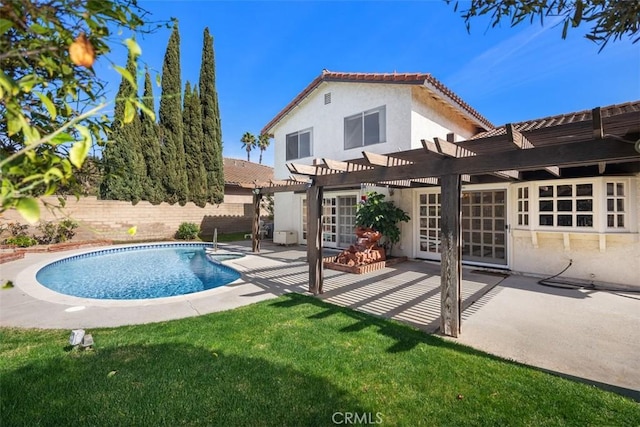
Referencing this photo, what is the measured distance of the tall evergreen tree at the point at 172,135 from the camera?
21.3m

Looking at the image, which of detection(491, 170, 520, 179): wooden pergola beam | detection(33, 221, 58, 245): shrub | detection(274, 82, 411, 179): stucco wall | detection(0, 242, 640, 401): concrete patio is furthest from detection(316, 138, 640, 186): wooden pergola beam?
detection(33, 221, 58, 245): shrub

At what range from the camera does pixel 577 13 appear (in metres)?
1.98

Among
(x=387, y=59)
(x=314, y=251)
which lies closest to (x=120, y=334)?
(x=314, y=251)

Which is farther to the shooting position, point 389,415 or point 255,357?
point 255,357

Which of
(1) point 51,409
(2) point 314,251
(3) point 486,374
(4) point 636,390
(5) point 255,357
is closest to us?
(1) point 51,409

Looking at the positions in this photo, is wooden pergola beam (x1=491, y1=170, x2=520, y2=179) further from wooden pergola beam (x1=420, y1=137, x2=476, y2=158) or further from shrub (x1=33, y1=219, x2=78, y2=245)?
shrub (x1=33, y1=219, x2=78, y2=245)

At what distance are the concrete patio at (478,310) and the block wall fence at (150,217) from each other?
8584 millimetres

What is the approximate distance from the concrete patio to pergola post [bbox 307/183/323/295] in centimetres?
47

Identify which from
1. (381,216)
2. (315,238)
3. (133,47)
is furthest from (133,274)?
(133,47)

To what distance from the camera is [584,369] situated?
415cm

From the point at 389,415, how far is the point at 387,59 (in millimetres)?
13670

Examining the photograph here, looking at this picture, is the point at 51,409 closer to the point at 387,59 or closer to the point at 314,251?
the point at 314,251

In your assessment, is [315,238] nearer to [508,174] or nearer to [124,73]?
[508,174]

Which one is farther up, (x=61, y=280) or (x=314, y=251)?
(x=314, y=251)
